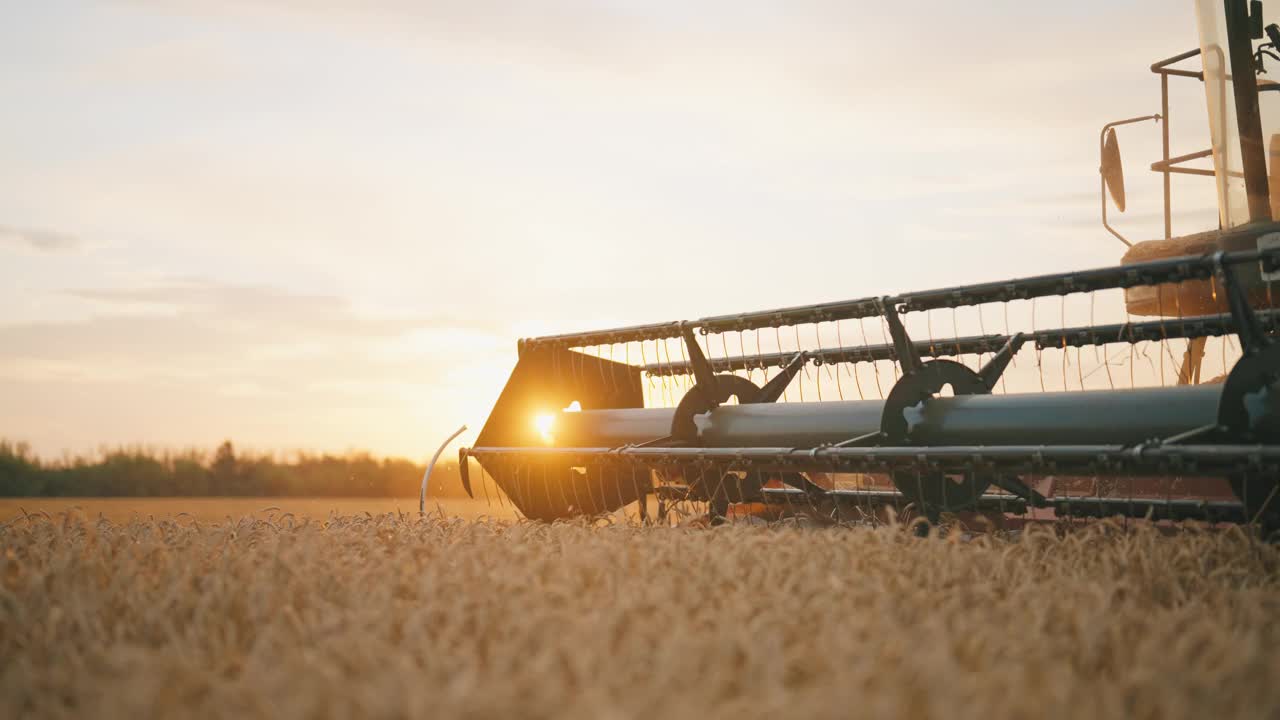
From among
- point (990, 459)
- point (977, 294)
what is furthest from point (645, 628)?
point (977, 294)

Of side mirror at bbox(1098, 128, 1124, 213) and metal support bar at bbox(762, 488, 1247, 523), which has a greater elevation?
side mirror at bbox(1098, 128, 1124, 213)

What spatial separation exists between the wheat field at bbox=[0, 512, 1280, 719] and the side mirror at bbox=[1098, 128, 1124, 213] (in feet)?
12.6

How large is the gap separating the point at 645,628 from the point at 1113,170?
6.15 m

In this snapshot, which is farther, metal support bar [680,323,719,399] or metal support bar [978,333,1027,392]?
metal support bar [680,323,719,399]

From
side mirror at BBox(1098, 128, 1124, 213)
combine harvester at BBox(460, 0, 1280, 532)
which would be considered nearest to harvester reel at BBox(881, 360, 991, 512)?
combine harvester at BBox(460, 0, 1280, 532)

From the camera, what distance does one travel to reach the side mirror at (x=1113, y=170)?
7.36 meters

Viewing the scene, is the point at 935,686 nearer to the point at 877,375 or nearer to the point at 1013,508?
the point at 1013,508

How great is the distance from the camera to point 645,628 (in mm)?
2578

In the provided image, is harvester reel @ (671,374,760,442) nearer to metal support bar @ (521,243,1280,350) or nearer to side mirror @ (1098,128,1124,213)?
metal support bar @ (521,243,1280,350)

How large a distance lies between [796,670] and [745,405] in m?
3.91

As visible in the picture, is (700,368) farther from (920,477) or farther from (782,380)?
(920,477)

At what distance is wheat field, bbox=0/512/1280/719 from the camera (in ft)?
6.63

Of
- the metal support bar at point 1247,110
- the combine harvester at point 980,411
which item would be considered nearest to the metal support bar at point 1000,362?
the combine harvester at point 980,411

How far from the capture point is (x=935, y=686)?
6.58 ft
